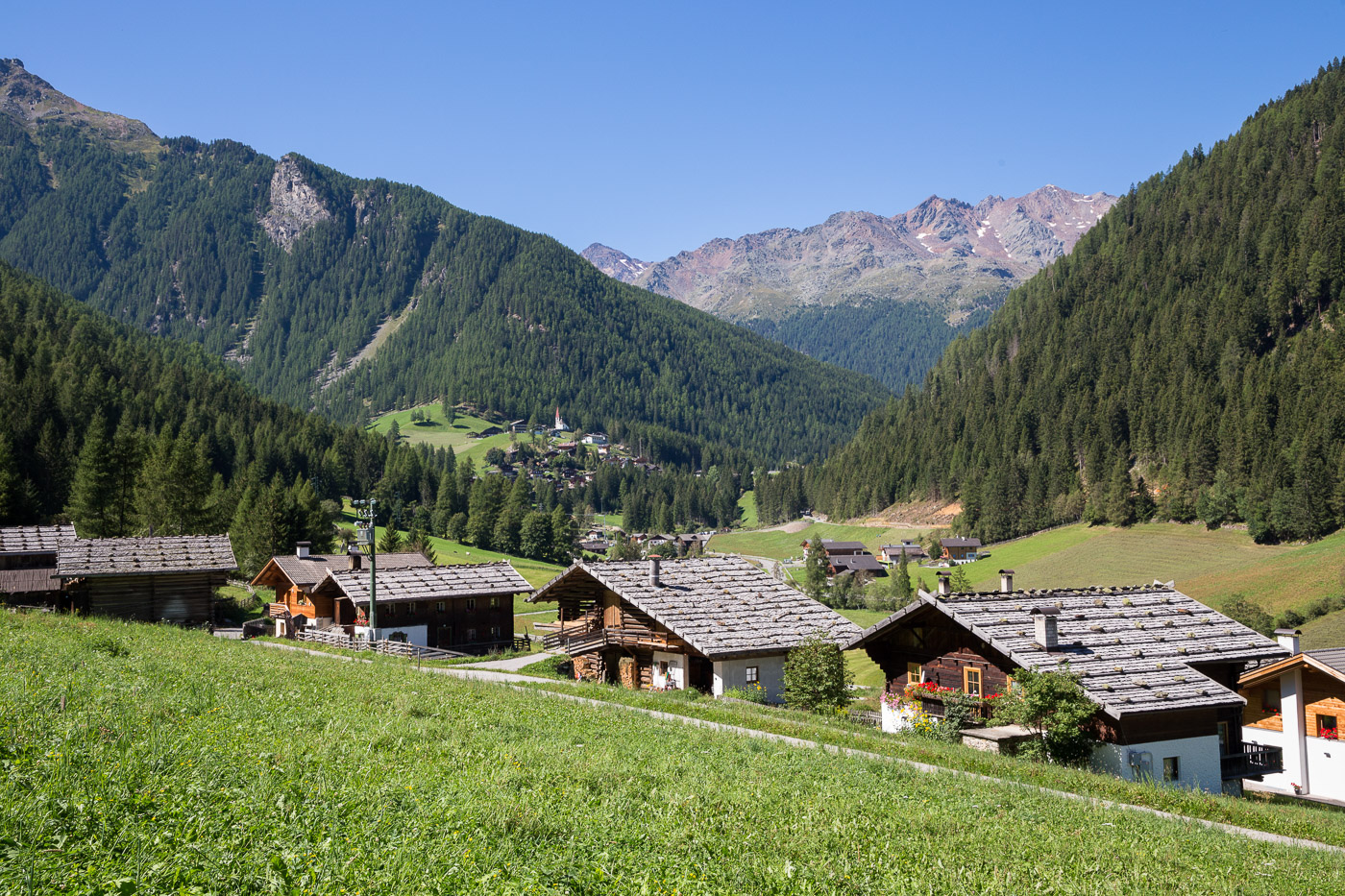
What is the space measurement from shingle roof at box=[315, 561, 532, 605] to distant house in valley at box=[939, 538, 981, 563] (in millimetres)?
110577

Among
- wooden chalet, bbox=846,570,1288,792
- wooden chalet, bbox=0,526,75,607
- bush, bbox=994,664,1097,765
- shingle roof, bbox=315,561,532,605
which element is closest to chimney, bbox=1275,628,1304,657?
wooden chalet, bbox=846,570,1288,792

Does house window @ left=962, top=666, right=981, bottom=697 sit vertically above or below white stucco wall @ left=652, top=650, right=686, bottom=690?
above

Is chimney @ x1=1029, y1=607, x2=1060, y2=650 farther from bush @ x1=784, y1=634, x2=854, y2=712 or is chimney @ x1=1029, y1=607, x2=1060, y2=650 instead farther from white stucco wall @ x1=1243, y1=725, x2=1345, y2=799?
white stucco wall @ x1=1243, y1=725, x2=1345, y2=799

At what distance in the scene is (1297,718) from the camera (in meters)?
34.8

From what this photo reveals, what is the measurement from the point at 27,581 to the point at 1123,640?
64.0 metres

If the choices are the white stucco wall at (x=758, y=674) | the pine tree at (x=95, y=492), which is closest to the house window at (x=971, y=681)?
the white stucco wall at (x=758, y=674)

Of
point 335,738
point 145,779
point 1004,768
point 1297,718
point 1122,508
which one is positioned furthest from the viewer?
point 1122,508

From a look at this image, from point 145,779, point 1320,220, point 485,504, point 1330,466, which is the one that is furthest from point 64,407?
point 1320,220

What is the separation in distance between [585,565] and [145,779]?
35.2 meters

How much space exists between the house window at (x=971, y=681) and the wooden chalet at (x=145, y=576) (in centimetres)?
4167

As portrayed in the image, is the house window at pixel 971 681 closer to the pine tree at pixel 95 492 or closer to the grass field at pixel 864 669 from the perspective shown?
the grass field at pixel 864 669

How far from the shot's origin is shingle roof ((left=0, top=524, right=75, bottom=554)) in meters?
58.8

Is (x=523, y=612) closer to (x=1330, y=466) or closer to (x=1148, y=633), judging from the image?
(x=1148, y=633)

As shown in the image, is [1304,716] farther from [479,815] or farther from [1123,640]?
[479,815]
